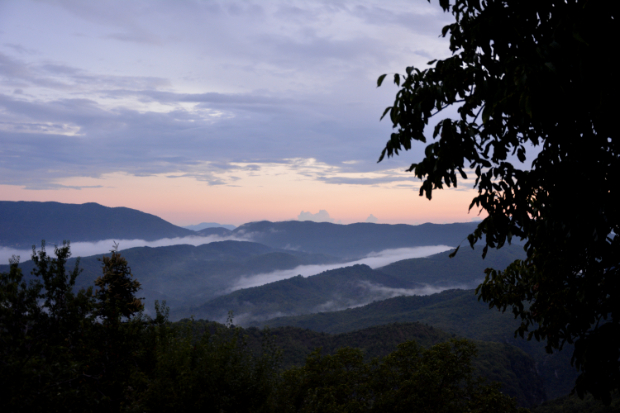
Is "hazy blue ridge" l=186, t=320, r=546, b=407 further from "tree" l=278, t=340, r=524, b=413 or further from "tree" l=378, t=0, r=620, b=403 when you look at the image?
"tree" l=378, t=0, r=620, b=403

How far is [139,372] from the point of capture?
964 cm

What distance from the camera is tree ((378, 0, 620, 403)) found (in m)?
5.07

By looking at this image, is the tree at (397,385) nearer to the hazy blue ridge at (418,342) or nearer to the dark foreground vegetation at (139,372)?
the dark foreground vegetation at (139,372)

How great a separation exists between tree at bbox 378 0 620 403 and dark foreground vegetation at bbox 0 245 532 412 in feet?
24.6

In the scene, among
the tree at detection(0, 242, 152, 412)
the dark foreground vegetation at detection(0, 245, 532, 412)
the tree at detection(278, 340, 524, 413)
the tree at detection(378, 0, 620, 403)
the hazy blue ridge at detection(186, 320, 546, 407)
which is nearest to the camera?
the tree at detection(378, 0, 620, 403)

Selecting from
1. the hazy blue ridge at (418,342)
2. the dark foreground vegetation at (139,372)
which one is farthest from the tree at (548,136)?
the hazy blue ridge at (418,342)

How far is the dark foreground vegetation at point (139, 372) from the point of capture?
7285 mm

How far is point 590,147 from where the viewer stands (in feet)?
20.0

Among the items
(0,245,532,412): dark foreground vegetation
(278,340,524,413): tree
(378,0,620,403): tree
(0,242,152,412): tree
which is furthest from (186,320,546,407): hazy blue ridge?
(378,0,620,403): tree

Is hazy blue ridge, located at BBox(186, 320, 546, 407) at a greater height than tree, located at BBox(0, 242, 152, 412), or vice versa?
tree, located at BBox(0, 242, 152, 412)

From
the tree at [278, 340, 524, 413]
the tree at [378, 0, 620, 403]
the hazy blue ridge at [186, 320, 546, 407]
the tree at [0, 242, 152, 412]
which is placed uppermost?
the tree at [378, 0, 620, 403]

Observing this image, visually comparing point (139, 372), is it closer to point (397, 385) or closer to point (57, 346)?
point (57, 346)

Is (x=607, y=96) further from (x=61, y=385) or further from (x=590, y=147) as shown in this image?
(x=61, y=385)

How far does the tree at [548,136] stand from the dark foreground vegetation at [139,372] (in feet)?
24.6
